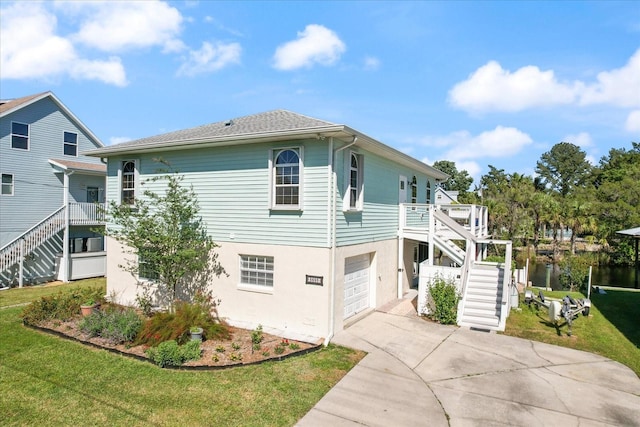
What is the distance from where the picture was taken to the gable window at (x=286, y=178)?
997 cm

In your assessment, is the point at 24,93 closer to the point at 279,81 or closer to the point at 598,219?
the point at 279,81

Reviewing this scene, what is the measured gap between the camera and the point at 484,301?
11.8 metres

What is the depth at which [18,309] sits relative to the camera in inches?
499

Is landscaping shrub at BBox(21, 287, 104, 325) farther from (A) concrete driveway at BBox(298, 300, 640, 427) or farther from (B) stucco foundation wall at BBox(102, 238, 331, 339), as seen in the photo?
(A) concrete driveway at BBox(298, 300, 640, 427)

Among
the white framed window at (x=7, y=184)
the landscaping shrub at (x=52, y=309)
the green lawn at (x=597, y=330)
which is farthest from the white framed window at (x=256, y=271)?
the white framed window at (x=7, y=184)

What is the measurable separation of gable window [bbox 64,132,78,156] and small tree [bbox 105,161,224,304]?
1243 cm

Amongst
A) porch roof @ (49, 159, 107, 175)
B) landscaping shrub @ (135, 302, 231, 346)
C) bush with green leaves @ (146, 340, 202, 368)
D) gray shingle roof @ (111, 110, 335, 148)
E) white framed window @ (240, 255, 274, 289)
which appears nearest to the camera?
bush with green leaves @ (146, 340, 202, 368)

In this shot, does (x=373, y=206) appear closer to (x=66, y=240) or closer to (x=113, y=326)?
(x=113, y=326)

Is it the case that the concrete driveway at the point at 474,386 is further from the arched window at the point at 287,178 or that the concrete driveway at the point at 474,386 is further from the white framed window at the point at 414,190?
the white framed window at the point at 414,190

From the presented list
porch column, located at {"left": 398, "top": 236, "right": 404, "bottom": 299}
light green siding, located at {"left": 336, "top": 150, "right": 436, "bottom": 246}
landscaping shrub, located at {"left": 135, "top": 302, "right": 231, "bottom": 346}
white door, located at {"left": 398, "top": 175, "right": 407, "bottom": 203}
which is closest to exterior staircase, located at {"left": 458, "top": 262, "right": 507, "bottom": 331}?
porch column, located at {"left": 398, "top": 236, "right": 404, "bottom": 299}

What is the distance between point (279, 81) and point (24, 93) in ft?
54.3

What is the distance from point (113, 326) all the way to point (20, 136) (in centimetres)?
1509

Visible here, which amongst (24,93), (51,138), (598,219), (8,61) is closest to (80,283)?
(51,138)

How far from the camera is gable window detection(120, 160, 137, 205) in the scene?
1302cm
